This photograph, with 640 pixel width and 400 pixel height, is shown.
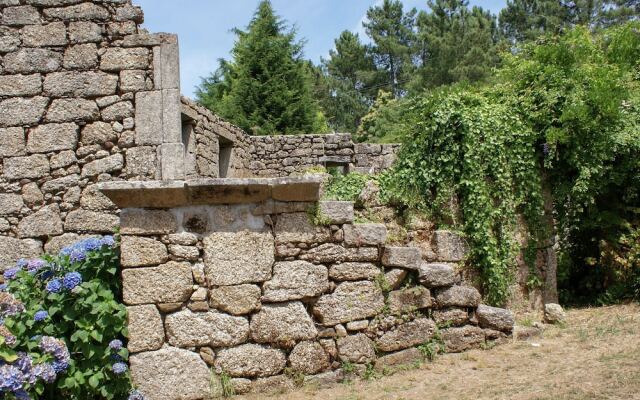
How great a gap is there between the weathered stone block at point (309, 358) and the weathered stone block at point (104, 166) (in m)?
3.04

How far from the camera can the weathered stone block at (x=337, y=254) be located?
14.2 feet

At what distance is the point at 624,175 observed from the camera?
7.04m

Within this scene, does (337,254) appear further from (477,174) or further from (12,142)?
(12,142)

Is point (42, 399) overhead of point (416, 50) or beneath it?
beneath

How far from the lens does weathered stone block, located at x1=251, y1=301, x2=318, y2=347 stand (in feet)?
13.6

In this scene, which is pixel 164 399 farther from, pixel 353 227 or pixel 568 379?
pixel 568 379

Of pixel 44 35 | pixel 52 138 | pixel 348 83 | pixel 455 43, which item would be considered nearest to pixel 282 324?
pixel 52 138

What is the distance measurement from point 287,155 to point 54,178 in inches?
246

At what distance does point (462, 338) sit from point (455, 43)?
73.6 feet

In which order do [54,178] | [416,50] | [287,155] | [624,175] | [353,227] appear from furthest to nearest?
[416,50]
[287,155]
[624,175]
[54,178]
[353,227]

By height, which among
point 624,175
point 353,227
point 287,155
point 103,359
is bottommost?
point 103,359

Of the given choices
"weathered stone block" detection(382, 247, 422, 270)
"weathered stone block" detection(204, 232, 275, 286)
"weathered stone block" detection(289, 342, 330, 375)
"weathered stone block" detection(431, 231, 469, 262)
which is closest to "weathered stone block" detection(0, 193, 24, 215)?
"weathered stone block" detection(204, 232, 275, 286)

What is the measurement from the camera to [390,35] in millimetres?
31766

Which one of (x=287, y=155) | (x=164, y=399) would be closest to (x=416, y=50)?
(x=287, y=155)
